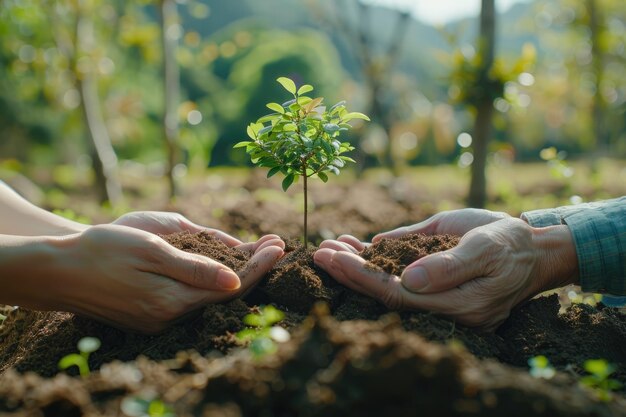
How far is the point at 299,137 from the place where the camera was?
101 inches

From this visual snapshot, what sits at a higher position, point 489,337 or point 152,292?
point 152,292

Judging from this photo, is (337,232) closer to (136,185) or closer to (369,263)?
(369,263)

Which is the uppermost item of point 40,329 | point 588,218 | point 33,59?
point 33,59

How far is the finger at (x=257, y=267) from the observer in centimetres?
248

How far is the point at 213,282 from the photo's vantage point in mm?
2322

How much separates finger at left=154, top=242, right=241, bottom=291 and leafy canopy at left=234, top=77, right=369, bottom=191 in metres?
0.47

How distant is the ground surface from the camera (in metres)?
1.37

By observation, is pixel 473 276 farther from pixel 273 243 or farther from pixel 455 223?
pixel 273 243

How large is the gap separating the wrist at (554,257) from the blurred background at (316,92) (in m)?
1.12

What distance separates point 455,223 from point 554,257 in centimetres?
52

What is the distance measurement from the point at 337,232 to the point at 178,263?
323 cm

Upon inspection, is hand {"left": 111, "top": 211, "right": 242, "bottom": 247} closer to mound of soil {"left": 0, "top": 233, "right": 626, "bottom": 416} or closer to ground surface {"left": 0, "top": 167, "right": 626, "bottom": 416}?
ground surface {"left": 0, "top": 167, "right": 626, "bottom": 416}

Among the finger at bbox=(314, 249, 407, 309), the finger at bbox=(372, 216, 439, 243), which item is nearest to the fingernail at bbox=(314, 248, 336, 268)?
the finger at bbox=(314, 249, 407, 309)

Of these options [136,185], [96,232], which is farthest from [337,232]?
[136,185]
